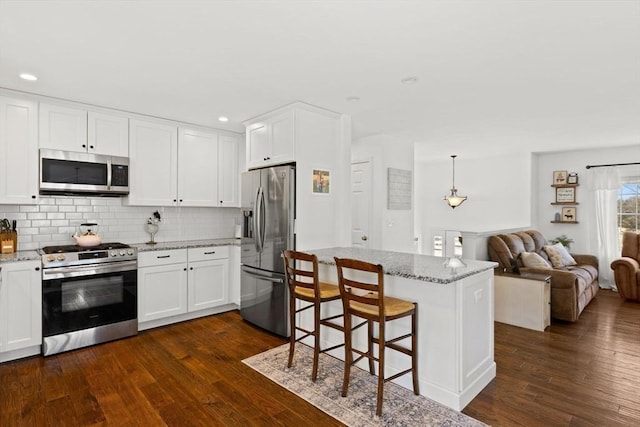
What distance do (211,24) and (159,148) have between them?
2.49 meters

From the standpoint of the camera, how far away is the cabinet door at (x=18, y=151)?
3215 mm

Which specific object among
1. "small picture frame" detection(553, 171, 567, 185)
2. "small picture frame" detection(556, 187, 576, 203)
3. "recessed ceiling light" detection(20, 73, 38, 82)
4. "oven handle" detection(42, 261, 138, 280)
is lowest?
"oven handle" detection(42, 261, 138, 280)

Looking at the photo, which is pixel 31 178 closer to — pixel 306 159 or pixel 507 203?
pixel 306 159

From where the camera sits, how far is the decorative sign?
5043 mm

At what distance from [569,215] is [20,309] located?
26.6 ft

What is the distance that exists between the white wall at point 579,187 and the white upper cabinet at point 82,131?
706cm

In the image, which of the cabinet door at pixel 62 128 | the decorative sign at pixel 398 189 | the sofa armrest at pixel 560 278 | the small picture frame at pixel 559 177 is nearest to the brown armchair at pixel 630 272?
the small picture frame at pixel 559 177

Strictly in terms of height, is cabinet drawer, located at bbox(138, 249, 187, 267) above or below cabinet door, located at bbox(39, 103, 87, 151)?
below

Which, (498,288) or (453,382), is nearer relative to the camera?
(453,382)

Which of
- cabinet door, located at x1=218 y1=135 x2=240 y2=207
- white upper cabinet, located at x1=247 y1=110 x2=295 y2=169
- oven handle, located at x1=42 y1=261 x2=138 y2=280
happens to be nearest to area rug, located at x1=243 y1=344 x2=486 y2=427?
oven handle, located at x1=42 y1=261 x2=138 y2=280

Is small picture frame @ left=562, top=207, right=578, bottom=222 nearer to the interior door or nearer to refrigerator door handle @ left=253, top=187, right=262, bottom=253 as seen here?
the interior door

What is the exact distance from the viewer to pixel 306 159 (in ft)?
11.9

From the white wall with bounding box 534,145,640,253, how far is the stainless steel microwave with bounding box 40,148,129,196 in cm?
707

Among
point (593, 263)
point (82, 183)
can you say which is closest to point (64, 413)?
point (82, 183)
